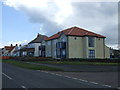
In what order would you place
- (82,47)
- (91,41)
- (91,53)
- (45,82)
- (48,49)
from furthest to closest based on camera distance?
(48,49)
(82,47)
(91,41)
(91,53)
(45,82)

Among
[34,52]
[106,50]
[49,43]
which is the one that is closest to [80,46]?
[106,50]

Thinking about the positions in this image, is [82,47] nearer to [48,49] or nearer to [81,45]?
[81,45]

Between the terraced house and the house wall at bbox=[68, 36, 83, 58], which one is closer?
the terraced house

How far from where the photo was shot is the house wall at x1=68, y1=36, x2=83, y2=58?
4503cm

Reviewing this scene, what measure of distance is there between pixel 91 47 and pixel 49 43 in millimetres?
15316

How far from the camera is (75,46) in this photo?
45375mm

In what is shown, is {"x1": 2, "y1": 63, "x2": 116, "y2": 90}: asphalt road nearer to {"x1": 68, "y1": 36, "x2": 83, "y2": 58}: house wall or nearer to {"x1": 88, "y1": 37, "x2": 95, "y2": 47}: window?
{"x1": 68, "y1": 36, "x2": 83, "y2": 58}: house wall

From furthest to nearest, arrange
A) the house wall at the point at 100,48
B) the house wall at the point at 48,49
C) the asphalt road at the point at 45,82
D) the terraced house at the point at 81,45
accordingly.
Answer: the house wall at the point at 48,49, the house wall at the point at 100,48, the terraced house at the point at 81,45, the asphalt road at the point at 45,82

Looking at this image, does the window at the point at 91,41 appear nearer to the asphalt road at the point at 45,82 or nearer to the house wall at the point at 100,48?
the house wall at the point at 100,48

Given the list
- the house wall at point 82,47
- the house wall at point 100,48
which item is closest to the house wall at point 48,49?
the house wall at point 82,47

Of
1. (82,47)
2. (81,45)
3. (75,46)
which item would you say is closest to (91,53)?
(82,47)

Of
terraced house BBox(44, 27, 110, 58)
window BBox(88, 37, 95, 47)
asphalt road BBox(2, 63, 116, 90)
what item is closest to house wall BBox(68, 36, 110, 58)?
terraced house BBox(44, 27, 110, 58)

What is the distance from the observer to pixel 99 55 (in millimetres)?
46594

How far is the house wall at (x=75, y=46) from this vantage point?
45.0m
